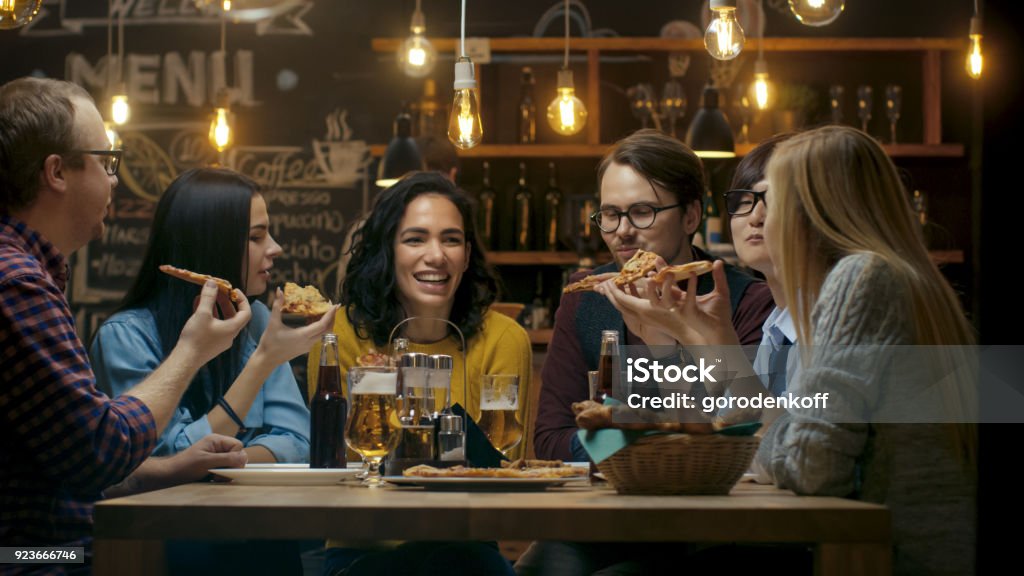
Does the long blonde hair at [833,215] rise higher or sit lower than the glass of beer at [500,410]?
higher

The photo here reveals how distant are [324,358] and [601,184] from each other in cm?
119

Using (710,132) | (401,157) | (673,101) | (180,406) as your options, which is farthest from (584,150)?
(180,406)

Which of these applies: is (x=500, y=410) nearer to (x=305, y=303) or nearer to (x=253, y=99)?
(x=305, y=303)

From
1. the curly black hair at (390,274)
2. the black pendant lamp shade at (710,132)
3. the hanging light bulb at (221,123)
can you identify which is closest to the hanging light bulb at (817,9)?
the curly black hair at (390,274)

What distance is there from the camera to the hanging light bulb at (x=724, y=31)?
2.78 meters

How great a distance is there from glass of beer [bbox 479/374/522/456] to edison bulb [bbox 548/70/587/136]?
2116mm

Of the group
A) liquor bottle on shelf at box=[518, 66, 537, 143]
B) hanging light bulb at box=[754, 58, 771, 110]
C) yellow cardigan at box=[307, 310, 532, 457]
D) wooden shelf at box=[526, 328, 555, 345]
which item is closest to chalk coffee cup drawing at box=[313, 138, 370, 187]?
liquor bottle on shelf at box=[518, 66, 537, 143]

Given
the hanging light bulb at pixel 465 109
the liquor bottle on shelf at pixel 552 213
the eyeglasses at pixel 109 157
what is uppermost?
the liquor bottle on shelf at pixel 552 213

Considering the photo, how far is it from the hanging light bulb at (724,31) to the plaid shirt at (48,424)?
1.57 meters

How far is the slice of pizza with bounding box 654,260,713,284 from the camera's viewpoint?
8.29ft

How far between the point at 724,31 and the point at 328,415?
1.29 m

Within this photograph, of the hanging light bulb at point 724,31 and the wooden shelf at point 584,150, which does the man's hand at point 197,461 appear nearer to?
the hanging light bulb at point 724,31

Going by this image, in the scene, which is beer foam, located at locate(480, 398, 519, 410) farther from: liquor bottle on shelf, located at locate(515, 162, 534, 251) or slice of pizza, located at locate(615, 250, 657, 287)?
liquor bottle on shelf, located at locate(515, 162, 534, 251)

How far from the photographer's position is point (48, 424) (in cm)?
190
